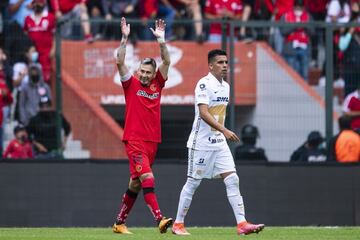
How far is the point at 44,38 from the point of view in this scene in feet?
64.6

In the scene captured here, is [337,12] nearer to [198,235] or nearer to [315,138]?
[315,138]

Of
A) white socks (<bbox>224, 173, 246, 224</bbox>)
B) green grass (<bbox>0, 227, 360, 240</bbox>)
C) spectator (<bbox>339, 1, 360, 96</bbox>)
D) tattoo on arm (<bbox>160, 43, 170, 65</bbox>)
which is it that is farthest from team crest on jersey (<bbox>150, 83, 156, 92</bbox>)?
spectator (<bbox>339, 1, 360, 96</bbox>)

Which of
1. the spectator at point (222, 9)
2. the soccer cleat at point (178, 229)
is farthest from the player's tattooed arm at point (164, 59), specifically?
the spectator at point (222, 9)

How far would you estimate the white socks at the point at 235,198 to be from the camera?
14.5 metres

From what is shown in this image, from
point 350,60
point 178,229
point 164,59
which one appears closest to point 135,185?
point 178,229

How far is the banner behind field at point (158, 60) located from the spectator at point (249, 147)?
46cm

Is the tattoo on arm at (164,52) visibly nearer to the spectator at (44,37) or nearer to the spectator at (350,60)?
the spectator at (44,37)

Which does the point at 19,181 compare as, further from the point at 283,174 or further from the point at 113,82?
the point at 283,174

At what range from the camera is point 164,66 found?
1491cm

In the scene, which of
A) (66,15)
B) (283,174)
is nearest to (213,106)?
(283,174)

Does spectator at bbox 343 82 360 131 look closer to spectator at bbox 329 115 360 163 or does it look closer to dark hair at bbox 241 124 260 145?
spectator at bbox 329 115 360 163

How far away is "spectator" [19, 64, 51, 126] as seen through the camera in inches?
765

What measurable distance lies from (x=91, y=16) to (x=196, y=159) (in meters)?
8.37

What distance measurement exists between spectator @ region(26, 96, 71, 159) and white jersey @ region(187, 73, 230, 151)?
15.9 ft
